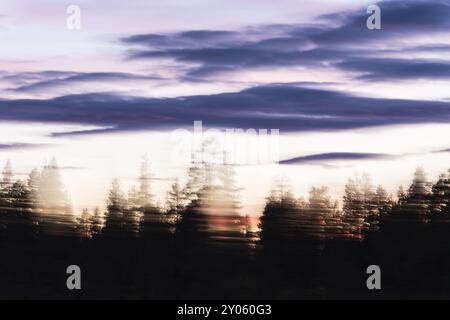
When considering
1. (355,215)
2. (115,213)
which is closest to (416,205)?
(355,215)

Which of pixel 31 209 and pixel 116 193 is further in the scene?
pixel 31 209

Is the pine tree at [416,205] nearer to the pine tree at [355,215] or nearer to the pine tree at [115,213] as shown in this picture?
the pine tree at [355,215]

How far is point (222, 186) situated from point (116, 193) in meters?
2.44

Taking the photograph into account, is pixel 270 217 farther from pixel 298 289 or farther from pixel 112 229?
pixel 112 229

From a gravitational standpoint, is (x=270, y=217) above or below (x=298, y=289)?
above

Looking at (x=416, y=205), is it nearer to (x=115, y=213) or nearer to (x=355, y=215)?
(x=355, y=215)

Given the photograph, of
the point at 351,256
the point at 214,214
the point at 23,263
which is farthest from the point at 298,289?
the point at 23,263

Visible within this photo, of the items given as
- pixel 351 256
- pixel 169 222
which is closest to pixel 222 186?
pixel 169 222

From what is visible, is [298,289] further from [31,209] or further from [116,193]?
[31,209]

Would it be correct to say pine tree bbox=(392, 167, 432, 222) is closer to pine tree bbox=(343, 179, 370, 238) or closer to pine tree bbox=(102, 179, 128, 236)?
pine tree bbox=(343, 179, 370, 238)
